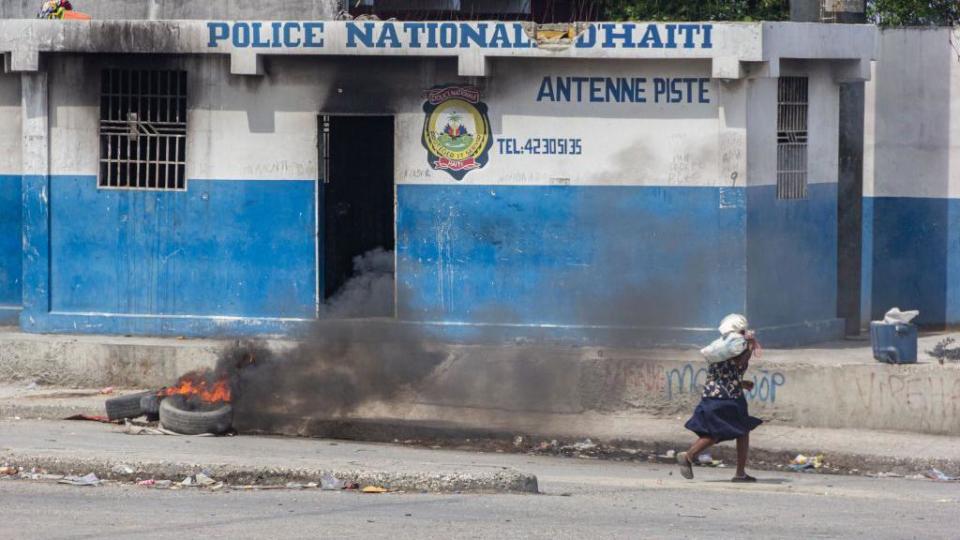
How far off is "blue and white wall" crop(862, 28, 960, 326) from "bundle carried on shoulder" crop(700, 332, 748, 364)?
611 centimetres

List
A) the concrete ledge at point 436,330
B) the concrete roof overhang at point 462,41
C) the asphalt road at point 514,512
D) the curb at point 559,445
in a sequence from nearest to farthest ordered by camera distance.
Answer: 1. the asphalt road at point 514,512
2. the curb at point 559,445
3. the concrete roof overhang at point 462,41
4. the concrete ledge at point 436,330

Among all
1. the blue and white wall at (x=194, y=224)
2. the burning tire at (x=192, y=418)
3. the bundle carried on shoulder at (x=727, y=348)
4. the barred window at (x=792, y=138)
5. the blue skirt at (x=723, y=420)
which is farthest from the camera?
the blue and white wall at (x=194, y=224)

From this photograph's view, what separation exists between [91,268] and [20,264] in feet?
3.78

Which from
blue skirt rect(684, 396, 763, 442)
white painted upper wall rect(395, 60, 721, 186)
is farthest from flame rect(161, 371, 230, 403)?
blue skirt rect(684, 396, 763, 442)

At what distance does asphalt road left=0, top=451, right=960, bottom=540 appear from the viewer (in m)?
9.27

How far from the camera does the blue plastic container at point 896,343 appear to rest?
13.9 m

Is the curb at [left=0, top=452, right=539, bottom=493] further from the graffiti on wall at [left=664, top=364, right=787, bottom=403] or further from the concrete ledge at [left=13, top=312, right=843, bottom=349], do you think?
the concrete ledge at [left=13, top=312, right=843, bottom=349]

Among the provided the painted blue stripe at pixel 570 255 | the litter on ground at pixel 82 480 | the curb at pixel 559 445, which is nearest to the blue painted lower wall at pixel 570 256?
the painted blue stripe at pixel 570 255

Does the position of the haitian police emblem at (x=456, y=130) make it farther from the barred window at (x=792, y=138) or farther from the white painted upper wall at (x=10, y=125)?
the white painted upper wall at (x=10, y=125)

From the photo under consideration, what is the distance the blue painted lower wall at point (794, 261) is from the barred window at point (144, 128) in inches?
235

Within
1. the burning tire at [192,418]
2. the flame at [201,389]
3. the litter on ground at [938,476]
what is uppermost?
the flame at [201,389]

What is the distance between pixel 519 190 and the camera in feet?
50.0

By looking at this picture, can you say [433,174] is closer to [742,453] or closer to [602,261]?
[602,261]

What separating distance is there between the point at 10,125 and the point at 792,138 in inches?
334
